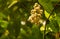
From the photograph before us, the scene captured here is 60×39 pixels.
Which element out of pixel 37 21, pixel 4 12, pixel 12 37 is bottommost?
pixel 12 37

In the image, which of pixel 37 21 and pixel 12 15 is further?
pixel 12 15

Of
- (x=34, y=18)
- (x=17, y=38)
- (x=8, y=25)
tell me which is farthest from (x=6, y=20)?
(x=34, y=18)

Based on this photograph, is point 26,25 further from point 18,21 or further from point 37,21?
point 37,21

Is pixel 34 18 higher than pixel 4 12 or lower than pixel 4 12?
higher

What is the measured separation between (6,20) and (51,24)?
100 centimetres

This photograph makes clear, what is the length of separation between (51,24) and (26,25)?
1044 mm

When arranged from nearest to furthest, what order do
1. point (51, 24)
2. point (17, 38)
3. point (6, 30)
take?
point (51, 24), point (17, 38), point (6, 30)

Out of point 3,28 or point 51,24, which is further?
point 3,28

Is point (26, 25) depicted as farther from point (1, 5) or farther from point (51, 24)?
point (51, 24)

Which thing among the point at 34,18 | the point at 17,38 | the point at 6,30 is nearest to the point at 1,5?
the point at 6,30

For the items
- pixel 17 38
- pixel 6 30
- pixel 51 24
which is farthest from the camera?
pixel 6 30

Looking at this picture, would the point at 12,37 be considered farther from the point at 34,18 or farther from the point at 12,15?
the point at 34,18

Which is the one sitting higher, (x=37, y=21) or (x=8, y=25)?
(x=37, y=21)

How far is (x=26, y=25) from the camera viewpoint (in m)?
1.89
